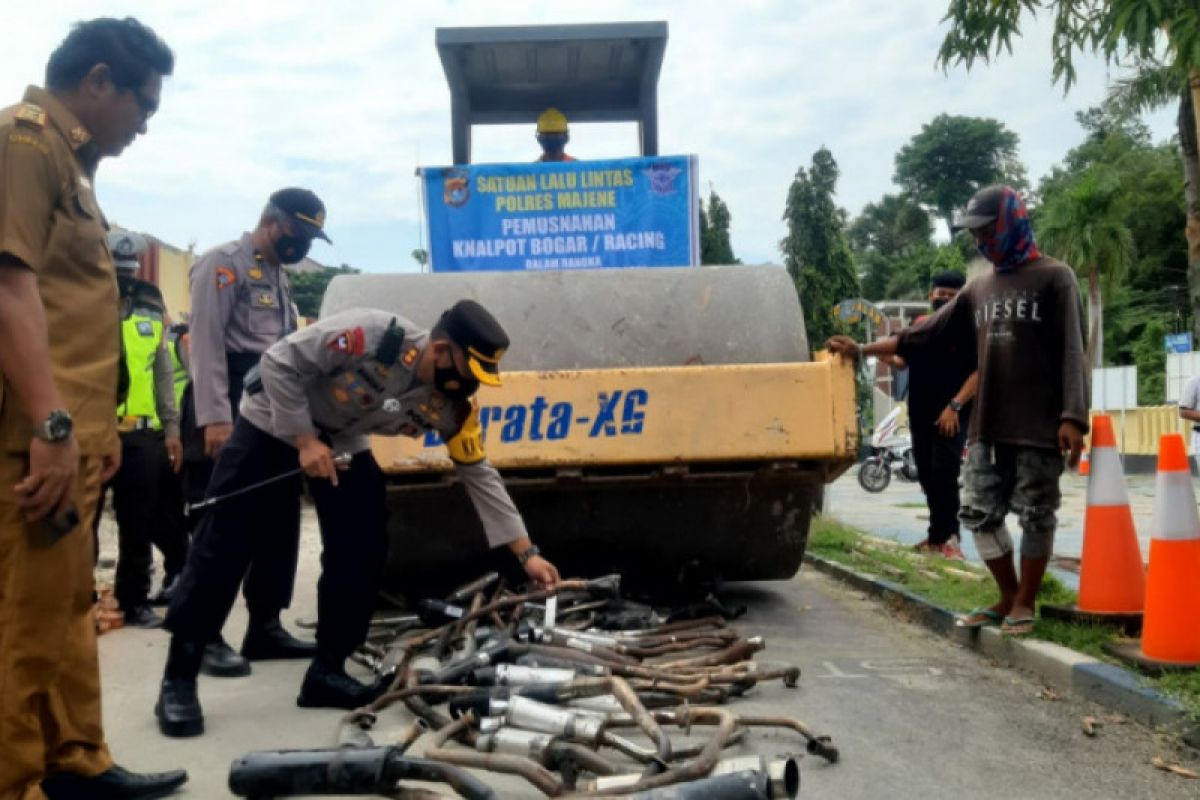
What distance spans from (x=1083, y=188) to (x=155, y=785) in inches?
1498

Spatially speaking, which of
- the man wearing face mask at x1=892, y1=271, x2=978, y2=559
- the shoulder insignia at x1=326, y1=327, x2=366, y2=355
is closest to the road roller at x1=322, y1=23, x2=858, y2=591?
the shoulder insignia at x1=326, y1=327, x2=366, y2=355

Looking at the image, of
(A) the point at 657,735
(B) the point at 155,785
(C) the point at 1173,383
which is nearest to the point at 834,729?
(A) the point at 657,735

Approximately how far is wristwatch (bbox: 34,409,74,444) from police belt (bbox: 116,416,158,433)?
3.64 meters

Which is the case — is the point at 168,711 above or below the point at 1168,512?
below

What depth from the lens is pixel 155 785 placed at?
3061mm

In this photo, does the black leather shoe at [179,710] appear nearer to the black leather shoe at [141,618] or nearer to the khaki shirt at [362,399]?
the khaki shirt at [362,399]

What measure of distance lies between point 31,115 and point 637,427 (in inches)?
111

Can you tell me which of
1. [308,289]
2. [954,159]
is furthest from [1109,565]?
[954,159]

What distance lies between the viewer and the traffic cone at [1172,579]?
416 centimetres

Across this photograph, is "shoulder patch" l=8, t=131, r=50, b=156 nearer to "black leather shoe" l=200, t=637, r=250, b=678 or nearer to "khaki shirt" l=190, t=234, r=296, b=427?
"khaki shirt" l=190, t=234, r=296, b=427

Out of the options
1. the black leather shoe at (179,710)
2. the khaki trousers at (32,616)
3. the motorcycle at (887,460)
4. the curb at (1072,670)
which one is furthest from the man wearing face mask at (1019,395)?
the motorcycle at (887,460)

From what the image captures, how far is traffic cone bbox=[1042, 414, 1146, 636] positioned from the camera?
191 inches

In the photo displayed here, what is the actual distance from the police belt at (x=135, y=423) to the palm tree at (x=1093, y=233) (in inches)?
1362

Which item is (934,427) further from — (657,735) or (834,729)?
(657,735)
